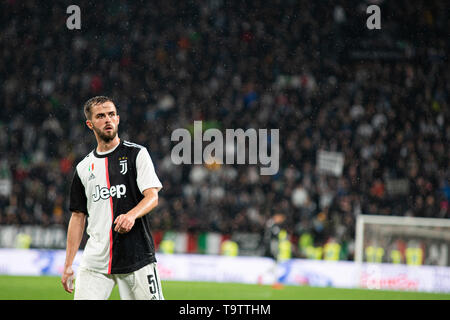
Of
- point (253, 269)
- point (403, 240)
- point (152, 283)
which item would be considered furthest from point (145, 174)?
point (403, 240)

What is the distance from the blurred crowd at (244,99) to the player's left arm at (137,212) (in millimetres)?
11403

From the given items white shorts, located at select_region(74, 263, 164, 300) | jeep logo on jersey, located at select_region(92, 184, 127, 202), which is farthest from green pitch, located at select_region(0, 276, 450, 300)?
jeep logo on jersey, located at select_region(92, 184, 127, 202)

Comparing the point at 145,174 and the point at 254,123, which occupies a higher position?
the point at 254,123

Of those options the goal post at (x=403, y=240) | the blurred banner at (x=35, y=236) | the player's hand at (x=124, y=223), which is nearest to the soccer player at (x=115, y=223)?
the player's hand at (x=124, y=223)

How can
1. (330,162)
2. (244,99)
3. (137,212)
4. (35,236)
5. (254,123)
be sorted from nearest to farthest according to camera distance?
(137,212)
(35,236)
(330,162)
(254,123)
(244,99)

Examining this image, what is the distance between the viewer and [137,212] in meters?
4.17

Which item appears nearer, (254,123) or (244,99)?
(254,123)

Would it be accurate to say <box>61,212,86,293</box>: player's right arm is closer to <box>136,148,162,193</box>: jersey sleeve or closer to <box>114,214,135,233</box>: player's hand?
<box>136,148,162,193</box>: jersey sleeve

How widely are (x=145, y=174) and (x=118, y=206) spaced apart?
0.26 metres

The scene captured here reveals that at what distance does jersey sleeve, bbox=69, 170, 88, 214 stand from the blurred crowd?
441 inches

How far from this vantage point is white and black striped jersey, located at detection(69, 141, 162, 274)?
174 inches

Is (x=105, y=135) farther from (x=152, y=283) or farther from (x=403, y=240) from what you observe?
(x=403, y=240)

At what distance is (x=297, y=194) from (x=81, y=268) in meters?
12.8

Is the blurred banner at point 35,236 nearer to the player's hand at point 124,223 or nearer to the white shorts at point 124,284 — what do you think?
the white shorts at point 124,284
